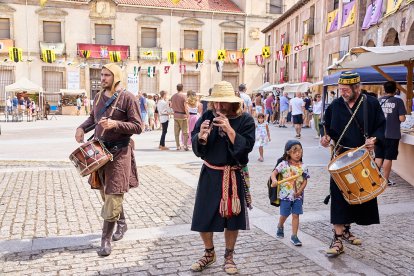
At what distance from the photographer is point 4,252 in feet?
13.5

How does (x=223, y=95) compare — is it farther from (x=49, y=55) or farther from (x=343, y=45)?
(x=49, y=55)

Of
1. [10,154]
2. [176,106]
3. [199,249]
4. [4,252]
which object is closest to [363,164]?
[199,249]

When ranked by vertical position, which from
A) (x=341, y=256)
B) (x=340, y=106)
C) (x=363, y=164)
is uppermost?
(x=340, y=106)

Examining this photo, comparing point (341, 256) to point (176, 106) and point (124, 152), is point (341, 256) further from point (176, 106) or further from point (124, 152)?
point (176, 106)

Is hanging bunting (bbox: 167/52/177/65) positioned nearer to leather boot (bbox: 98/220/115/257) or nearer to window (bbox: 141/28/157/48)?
window (bbox: 141/28/157/48)

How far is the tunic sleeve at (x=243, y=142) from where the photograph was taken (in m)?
3.40

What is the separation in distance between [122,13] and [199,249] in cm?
3379

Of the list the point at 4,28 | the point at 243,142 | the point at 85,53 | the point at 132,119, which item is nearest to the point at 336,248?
the point at 243,142

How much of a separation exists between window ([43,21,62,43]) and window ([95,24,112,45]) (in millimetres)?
2906

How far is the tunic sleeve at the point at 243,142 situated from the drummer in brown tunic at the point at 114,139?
1.14 meters

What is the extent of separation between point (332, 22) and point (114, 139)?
20597mm

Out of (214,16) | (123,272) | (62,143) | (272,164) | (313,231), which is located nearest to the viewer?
(123,272)

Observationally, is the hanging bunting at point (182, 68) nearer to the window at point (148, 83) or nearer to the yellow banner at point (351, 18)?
the window at point (148, 83)

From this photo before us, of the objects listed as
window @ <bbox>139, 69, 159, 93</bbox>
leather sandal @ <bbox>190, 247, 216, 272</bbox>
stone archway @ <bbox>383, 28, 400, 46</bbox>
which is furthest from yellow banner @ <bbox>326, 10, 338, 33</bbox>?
A: leather sandal @ <bbox>190, 247, 216, 272</bbox>
